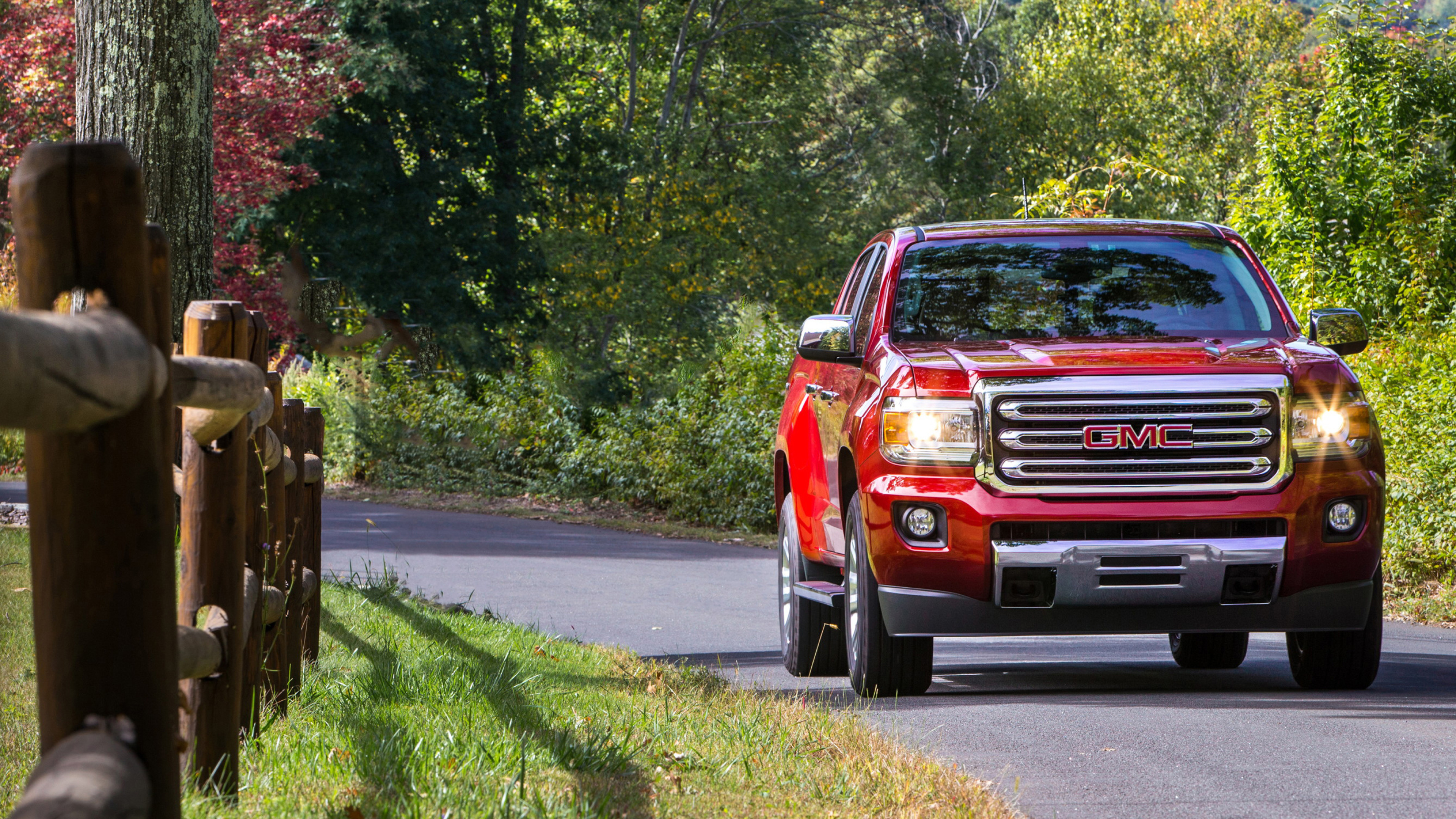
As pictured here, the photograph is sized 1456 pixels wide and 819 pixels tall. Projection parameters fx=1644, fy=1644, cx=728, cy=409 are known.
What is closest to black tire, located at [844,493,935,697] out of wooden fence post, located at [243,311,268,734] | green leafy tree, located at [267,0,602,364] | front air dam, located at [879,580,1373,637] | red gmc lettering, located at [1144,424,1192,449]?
front air dam, located at [879,580,1373,637]

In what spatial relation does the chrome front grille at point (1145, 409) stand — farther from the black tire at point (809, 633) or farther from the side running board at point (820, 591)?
the black tire at point (809, 633)

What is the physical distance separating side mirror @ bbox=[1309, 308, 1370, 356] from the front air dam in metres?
1.16

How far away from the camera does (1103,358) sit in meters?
6.66

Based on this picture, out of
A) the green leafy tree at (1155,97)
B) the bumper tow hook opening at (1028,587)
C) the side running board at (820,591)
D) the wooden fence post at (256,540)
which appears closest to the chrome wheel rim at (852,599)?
the side running board at (820,591)

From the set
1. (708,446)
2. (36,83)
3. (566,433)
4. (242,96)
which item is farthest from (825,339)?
(566,433)

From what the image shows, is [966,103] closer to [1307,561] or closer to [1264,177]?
[1264,177]

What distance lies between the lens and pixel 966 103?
134ft

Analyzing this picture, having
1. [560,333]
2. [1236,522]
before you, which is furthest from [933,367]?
[560,333]

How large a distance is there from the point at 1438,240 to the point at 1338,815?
11.1 metres

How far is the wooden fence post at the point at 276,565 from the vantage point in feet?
17.7

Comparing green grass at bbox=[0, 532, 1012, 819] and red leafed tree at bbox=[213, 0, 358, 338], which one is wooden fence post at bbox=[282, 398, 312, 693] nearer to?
green grass at bbox=[0, 532, 1012, 819]

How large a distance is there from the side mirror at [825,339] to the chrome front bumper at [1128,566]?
1421 millimetres

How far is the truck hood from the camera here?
257 inches

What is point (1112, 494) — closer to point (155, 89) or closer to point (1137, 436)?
point (1137, 436)
